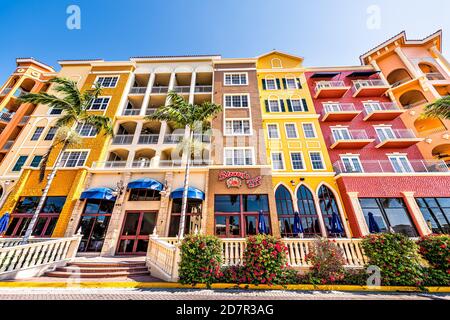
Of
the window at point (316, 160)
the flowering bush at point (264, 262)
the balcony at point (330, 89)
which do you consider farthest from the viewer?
the balcony at point (330, 89)

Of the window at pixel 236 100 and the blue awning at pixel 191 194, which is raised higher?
the window at pixel 236 100

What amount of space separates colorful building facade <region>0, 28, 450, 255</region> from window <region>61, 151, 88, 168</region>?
0.19m

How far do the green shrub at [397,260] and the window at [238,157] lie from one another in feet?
33.8

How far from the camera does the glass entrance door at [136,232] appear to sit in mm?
12968

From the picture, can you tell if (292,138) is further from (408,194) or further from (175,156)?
(175,156)

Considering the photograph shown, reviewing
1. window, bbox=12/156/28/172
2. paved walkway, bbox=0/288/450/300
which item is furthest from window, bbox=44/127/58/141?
paved walkway, bbox=0/288/450/300

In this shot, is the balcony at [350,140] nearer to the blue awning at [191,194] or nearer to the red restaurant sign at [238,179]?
the red restaurant sign at [238,179]

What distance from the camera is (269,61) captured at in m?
24.0

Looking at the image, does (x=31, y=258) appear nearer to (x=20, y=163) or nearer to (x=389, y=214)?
(x=20, y=163)

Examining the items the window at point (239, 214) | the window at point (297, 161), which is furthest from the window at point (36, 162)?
the window at point (297, 161)

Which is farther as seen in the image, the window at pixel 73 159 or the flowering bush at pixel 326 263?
the window at pixel 73 159

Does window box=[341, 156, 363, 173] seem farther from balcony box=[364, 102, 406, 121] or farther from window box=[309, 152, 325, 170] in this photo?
balcony box=[364, 102, 406, 121]

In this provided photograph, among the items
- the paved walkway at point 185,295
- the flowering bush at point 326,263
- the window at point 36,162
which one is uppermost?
the window at point 36,162
